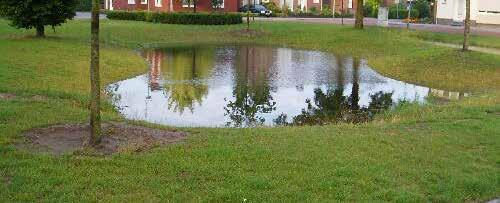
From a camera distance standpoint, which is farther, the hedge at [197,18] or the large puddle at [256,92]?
the hedge at [197,18]

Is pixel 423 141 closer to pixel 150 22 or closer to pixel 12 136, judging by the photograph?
pixel 12 136

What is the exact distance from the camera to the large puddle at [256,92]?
46.1ft

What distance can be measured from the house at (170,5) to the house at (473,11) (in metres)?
17.5

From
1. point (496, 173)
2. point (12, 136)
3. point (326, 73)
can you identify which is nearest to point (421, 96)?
point (326, 73)

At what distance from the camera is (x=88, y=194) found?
6602mm

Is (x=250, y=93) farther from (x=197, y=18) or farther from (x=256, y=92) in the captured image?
(x=197, y=18)

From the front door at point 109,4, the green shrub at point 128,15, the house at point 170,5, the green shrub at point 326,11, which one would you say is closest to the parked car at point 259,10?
the house at point 170,5

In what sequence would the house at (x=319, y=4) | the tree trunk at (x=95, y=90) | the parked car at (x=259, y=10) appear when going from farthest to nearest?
the house at (x=319, y=4) → the parked car at (x=259, y=10) → the tree trunk at (x=95, y=90)

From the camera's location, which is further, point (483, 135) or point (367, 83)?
point (367, 83)

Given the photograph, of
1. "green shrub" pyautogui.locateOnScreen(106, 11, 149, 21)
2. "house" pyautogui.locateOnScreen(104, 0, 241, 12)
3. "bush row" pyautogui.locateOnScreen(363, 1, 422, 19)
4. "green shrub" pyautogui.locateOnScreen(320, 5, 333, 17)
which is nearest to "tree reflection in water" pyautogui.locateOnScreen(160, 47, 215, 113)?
"green shrub" pyautogui.locateOnScreen(106, 11, 149, 21)

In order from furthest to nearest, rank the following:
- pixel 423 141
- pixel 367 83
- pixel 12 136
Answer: pixel 367 83
pixel 423 141
pixel 12 136

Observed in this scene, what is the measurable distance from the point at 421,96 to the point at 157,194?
1264cm

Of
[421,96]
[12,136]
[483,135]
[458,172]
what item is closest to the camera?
[458,172]

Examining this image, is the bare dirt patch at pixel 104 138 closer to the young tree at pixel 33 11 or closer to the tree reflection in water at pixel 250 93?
the tree reflection in water at pixel 250 93
